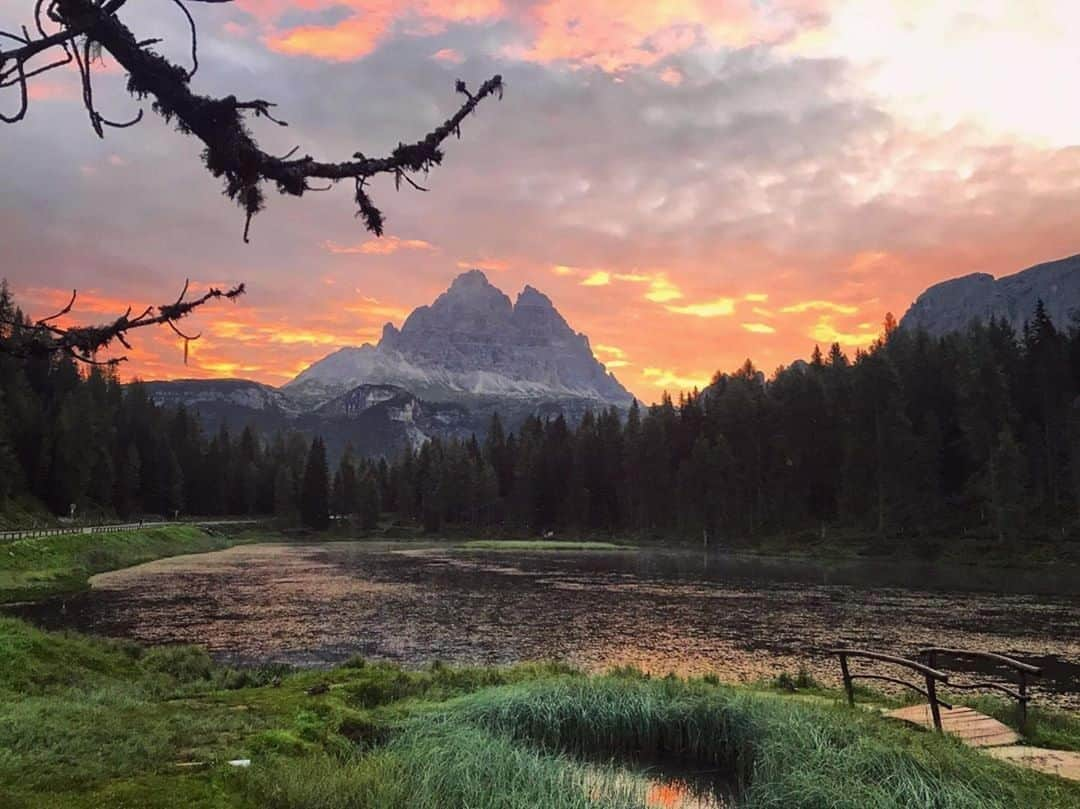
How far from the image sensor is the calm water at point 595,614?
30.1 meters

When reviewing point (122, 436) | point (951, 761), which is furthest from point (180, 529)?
point (951, 761)

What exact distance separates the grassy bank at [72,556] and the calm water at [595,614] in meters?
2.70

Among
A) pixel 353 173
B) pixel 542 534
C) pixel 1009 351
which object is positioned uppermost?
pixel 1009 351

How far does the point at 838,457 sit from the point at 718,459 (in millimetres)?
17400

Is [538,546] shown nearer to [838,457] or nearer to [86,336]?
[838,457]

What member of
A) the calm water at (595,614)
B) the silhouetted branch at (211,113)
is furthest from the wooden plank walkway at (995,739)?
the silhouetted branch at (211,113)

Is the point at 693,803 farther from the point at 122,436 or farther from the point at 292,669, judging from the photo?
the point at 122,436

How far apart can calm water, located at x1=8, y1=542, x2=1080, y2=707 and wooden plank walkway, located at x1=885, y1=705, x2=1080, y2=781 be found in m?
6.21

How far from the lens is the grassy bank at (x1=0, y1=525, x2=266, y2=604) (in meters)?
48.5

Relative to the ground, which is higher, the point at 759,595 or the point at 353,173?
the point at 353,173

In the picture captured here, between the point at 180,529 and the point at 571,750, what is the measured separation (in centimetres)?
10172

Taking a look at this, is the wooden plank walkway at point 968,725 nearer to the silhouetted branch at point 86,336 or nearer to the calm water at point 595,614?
the calm water at point 595,614

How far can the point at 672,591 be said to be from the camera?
53281 mm

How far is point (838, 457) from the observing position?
107 m
